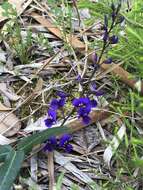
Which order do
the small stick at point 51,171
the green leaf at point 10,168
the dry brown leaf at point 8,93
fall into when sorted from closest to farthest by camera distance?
1. the green leaf at point 10,168
2. the small stick at point 51,171
3. the dry brown leaf at point 8,93

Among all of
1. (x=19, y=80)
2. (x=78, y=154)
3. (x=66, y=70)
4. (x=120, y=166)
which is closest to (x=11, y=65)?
(x=19, y=80)

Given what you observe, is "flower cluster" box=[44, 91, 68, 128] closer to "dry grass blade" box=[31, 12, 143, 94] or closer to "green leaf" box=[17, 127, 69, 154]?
"green leaf" box=[17, 127, 69, 154]

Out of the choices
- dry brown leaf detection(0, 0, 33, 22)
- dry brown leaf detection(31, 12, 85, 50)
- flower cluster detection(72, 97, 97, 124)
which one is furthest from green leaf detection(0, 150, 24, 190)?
dry brown leaf detection(0, 0, 33, 22)

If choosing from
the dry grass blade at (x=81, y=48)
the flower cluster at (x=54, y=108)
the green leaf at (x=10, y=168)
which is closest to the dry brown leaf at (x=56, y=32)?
the dry grass blade at (x=81, y=48)

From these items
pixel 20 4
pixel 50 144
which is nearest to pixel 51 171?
pixel 50 144

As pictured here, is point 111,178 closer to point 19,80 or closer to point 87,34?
point 19,80

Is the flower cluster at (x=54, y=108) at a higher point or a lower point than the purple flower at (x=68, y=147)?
higher

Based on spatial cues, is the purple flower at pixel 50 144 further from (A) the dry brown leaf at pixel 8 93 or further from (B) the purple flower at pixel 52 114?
(A) the dry brown leaf at pixel 8 93
